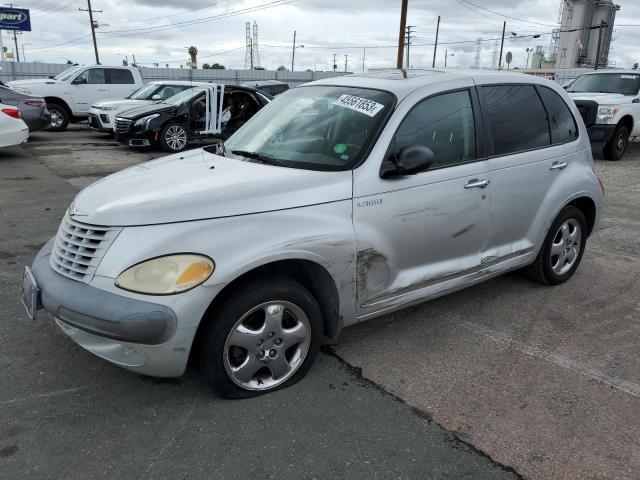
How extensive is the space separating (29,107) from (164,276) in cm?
1188

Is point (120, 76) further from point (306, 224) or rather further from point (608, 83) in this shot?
point (306, 224)

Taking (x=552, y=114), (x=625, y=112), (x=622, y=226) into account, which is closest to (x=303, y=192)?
(x=552, y=114)

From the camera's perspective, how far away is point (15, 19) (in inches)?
1636

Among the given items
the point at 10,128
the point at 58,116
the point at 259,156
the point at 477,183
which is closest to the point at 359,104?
the point at 259,156

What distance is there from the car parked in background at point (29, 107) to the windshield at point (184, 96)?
2.79 m

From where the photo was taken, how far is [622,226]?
6.80m

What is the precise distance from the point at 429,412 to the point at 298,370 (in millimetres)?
757

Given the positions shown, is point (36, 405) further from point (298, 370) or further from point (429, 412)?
point (429, 412)

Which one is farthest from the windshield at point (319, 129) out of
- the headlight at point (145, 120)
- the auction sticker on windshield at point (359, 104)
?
the headlight at point (145, 120)

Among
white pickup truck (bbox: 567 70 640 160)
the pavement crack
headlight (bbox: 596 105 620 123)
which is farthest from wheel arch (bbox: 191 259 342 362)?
headlight (bbox: 596 105 620 123)

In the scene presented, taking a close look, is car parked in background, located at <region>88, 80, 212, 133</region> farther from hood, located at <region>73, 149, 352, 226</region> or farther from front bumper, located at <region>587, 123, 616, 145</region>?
hood, located at <region>73, 149, 352, 226</region>

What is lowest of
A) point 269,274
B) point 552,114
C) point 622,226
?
point 622,226

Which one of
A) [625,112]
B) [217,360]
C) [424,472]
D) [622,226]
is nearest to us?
[424,472]

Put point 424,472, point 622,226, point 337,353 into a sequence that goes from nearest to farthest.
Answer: point 424,472, point 337,353, point 622,226
